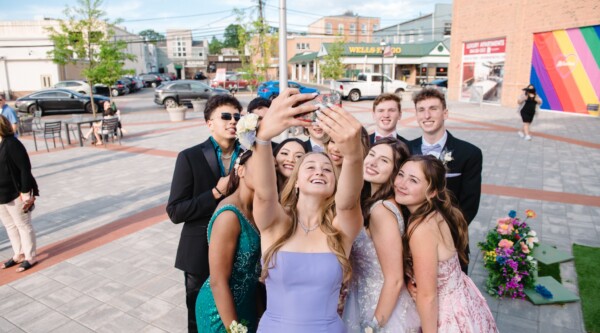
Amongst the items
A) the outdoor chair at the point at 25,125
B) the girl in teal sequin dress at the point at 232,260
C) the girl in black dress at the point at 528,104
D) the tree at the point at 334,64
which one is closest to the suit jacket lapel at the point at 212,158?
the girl in teal sequin dress at the point at 232,260

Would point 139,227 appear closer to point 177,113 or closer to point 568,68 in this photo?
point 177,113

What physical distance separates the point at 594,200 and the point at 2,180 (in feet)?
32.0

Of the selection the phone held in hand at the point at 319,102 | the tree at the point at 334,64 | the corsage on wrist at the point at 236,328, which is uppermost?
the tree at the point at 334,64

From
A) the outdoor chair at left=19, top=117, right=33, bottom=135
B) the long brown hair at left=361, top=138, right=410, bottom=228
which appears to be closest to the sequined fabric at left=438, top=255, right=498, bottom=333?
the long brown hair at left=361, top=138, right=410, bottom=228

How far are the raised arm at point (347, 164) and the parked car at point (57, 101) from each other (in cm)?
2336

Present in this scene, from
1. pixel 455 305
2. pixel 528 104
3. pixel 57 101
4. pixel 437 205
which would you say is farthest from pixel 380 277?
pixel 57 101

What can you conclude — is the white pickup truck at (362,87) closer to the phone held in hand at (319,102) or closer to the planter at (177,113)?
the planter at (177,113)

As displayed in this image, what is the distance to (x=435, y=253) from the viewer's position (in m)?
2.27

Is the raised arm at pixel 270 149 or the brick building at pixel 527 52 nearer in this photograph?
the raised arm at pixel 270 149

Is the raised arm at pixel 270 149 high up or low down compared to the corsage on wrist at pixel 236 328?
up

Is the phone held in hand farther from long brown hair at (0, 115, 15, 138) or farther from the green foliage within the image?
long brown hair at (0, 115, 15, 138)

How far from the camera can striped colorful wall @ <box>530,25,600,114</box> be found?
18.9 m

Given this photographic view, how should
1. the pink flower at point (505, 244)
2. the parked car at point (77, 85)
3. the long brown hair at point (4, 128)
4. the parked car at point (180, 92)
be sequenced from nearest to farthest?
1. the pink flower at point (505, 244)
2. the long brown hair at point (4, 128)
3. the parked car at point (180, 92)
4. the parked car at point (77, 85)

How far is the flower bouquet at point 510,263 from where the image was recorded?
4.33m
